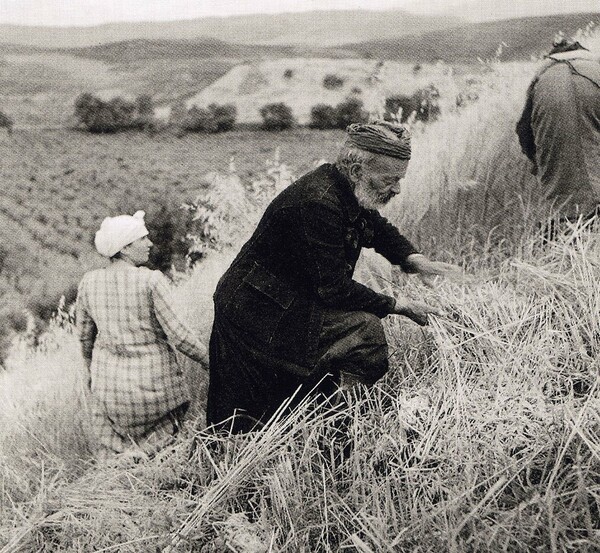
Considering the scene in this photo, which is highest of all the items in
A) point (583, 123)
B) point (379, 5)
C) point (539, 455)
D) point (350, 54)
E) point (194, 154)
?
point (379, 5)

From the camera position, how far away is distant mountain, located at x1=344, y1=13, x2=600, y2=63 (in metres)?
5.24

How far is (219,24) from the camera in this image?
552 cm

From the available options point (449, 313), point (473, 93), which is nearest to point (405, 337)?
point (449, 313)

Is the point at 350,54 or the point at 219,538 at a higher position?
the point at 350,54

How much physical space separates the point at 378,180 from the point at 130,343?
129cm

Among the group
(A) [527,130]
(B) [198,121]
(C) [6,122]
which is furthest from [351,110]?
(C) [6,122]

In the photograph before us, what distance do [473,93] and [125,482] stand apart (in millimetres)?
4257

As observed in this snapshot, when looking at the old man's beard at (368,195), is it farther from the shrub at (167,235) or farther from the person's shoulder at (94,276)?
the shrub at (167,235)

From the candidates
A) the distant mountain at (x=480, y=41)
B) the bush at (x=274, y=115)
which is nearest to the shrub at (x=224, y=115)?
the bush at (x=274, y=115)

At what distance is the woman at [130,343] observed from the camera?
8.95 ft

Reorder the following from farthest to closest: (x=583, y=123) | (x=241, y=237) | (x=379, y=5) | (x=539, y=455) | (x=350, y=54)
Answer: (x=350, y=54) < (x=379, y=5) < (x=241, y=237) < (x=583, y=123) < (x=539, y=455)

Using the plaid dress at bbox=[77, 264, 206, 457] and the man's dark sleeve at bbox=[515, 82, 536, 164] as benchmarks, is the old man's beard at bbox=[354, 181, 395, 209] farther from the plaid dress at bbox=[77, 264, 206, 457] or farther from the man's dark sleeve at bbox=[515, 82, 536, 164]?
the man's dark sleeve at bbox=[515, 82, 536, 164]

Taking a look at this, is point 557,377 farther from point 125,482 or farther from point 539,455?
point 125,482

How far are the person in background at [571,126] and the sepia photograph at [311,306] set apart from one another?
1 cm
